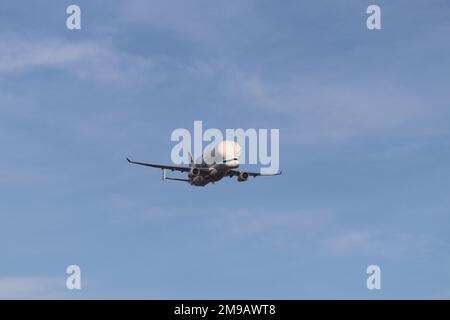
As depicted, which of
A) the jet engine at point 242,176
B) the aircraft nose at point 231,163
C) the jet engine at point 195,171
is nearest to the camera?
the aircraft nose at point 231,163

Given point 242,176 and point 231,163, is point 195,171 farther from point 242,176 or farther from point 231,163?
point 242,176

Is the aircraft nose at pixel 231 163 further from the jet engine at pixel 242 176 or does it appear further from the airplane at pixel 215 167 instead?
the jet engine at pixel 242 176

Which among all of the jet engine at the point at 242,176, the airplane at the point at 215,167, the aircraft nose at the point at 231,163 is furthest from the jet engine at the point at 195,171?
the jet engine at the point at 242,176

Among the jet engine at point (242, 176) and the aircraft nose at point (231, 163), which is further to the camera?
the jet engine at point (242, 176)

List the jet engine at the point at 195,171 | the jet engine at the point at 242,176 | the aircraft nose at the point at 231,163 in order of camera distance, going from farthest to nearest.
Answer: the jet engine at the point at 242,176, the jet engine at the point at 195,171, the aircraft nose at the point at 231,163

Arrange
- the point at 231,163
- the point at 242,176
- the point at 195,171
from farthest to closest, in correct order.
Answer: the point at 242,176, the point at 195,171, the point at 231,163

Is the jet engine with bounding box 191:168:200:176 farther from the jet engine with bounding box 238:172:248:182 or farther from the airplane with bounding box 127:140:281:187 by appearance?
the jet engine with bounding box 238:172:248:182

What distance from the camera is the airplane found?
12675 centimetres

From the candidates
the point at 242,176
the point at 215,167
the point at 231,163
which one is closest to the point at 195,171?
the point at 215,167

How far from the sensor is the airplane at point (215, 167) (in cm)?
12675

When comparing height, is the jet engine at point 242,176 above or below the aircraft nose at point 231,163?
below

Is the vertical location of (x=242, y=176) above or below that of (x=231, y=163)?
below

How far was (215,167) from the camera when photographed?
422 ft
